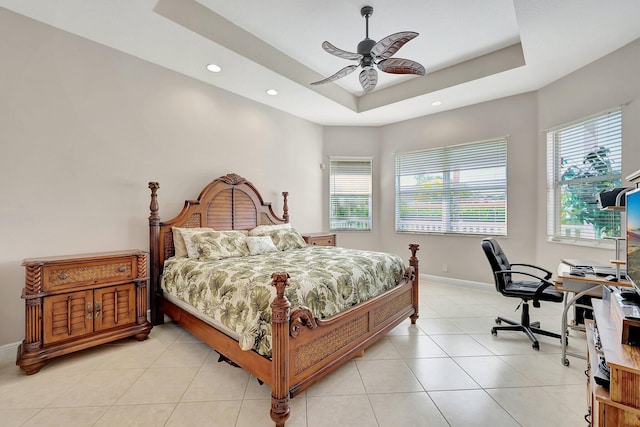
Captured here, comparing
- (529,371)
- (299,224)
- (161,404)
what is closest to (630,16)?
(529,371)

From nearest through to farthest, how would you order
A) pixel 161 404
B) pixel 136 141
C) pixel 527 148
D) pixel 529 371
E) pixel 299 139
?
pixel 161 404, pixel 529 371, pixel 136 141, pixel 527 148, pixel 299 139

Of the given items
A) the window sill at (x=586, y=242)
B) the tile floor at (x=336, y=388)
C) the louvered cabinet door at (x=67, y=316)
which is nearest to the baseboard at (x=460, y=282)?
the window sill at (x=586, y=242)

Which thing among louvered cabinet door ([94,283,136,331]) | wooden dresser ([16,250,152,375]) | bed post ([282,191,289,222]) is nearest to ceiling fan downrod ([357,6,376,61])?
bed post ([282,191,289,222])

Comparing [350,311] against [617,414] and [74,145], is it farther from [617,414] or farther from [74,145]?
[74,145]

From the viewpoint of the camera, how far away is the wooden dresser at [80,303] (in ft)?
7.04

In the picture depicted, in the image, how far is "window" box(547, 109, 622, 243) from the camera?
3.03 metres

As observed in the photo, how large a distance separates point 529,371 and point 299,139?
4299 mm

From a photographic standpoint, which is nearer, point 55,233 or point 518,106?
point 55,233

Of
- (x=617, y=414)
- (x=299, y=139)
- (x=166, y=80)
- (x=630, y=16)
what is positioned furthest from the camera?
(x=299, y=139)

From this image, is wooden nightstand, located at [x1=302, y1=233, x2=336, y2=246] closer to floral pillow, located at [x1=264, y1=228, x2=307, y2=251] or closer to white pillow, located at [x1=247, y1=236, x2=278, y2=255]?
floral pillow, located at [x1=264, y1=228, x2=307, y2=251]

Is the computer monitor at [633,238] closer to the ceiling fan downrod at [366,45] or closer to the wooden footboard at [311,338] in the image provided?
the wooden footboard at [311,338]

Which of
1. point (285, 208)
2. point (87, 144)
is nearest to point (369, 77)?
point (285, 208)

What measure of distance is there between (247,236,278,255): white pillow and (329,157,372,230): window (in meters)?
2.14

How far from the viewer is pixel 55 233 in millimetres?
2561
